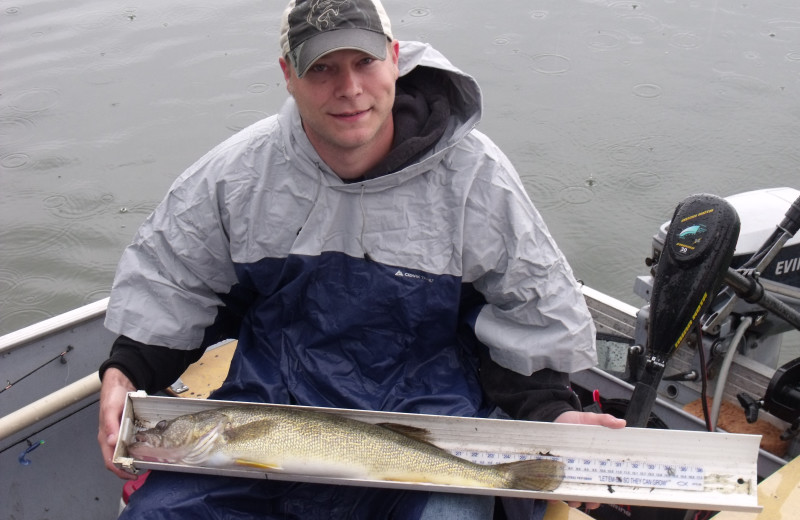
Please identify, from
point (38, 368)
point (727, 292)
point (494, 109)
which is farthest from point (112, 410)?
point (494, 109)

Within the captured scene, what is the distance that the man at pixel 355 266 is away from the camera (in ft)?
7.28

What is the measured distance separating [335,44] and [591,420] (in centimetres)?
133

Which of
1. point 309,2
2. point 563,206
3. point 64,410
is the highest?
point 309,2

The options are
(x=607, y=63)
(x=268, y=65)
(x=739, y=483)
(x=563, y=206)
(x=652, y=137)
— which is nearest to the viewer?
(x=739, y=483)

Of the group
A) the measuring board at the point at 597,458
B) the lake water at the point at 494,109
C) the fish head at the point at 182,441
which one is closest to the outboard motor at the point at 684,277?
the measuring board at the point at 597,458

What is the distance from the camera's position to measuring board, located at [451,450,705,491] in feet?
6.69

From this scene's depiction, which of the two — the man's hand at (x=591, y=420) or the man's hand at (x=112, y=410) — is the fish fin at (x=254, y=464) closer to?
the man's hand at (x=112, y=410)

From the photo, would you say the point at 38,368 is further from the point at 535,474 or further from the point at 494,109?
the point at 494,109

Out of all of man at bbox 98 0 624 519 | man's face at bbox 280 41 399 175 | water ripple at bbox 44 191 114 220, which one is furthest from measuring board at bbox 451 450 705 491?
water ripple at bbox 44 191 114 220

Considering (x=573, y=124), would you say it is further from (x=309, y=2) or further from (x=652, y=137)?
(x=309, y=2)

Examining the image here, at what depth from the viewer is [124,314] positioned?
237 centimetres

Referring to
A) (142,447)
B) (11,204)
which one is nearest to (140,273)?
(142,447)

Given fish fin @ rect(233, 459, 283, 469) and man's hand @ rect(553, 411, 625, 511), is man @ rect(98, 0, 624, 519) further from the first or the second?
fish fin @ rect(233, 459, 283, 469)

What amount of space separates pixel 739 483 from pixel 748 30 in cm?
724
